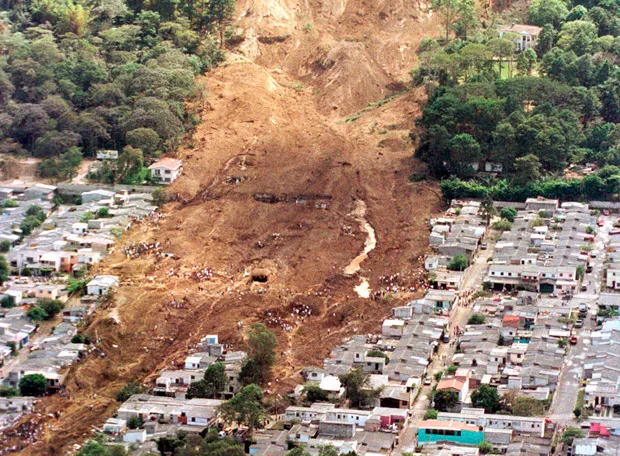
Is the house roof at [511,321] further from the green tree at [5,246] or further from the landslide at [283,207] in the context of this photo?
the green tree at [5,246]

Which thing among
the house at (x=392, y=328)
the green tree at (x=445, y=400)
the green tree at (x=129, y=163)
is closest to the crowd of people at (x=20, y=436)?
the green tree at (x=445, y=400)

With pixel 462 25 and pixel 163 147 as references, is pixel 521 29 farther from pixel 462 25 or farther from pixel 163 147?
pixel 163 147

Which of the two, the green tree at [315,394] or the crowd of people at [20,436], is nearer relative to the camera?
the crowd of people at [20,436]

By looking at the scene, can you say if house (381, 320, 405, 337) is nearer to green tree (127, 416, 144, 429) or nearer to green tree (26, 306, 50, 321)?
green tree (127, 416, 144, 429)

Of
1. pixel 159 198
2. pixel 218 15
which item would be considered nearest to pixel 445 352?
pixel 159 198

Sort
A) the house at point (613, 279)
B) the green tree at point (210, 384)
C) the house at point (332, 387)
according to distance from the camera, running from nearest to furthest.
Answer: the house at point (332, 387) < the green tree at point (210, 384) < the house at point (613, 279)

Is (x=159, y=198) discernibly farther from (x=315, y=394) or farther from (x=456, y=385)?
(x=456, y=385)
